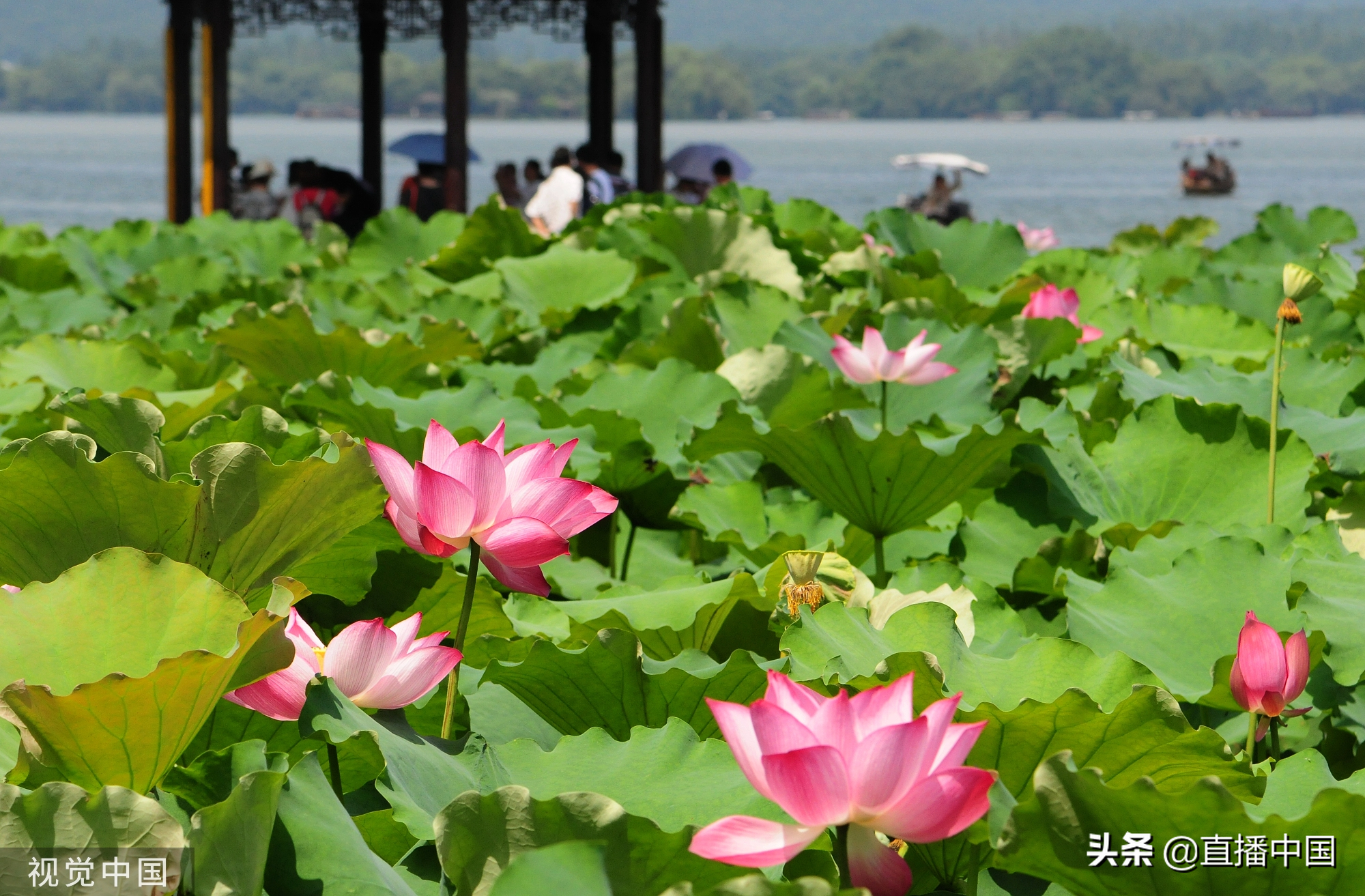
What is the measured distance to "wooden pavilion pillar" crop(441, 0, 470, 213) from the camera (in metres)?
9.36

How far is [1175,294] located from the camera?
10.4 ft

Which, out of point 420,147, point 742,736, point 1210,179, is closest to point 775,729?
point 742,736

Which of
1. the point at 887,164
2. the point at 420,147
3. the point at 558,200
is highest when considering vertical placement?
the point at 887,164

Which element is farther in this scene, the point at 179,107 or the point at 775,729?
the point at 179,107

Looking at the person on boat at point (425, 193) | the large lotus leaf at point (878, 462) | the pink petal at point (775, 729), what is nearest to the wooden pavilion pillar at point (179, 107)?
the person on boat at point (425, 193)

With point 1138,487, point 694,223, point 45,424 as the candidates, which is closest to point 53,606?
point 45,424

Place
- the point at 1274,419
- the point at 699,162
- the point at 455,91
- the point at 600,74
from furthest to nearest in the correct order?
the point at 699,162 → the point at 600,74 → the point at 455,91 → the point at 1274,419

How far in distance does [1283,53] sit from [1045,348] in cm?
17750

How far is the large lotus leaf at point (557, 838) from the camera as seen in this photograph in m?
0.80

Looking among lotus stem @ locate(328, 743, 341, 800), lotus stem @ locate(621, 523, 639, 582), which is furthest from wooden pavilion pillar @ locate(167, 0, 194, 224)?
lotus stem @ locate(328, 743, 341, 800)

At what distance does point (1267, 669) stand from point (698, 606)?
50 centimetres

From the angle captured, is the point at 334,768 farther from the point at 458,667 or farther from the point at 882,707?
the point at 882,707

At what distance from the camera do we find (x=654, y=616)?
4.55 feet

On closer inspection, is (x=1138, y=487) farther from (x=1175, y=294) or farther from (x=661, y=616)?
(x=1175, y=294)
